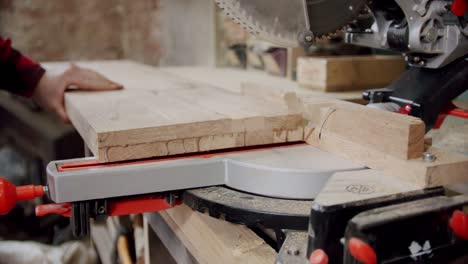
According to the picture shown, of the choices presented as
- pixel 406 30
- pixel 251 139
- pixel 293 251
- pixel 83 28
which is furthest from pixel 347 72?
pixel 83 28

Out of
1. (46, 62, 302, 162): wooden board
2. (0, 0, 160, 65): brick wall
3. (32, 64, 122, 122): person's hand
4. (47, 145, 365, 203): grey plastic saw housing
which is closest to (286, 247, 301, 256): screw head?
(47, 145, 365, 203): grey plastic saw housing

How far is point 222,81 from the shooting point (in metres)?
1.81

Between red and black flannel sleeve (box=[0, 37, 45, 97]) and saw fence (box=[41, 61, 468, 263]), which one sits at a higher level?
red and black flannel sleeve (box=[0, 37, 45, 97])

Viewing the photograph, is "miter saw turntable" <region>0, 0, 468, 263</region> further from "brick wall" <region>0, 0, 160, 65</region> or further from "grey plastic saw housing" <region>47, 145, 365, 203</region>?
"brick wall" <region>0, 0, 160, 65</region>

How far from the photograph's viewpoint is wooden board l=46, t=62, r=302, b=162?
76cm

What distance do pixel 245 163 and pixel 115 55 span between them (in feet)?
9.82

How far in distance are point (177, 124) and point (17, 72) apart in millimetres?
838

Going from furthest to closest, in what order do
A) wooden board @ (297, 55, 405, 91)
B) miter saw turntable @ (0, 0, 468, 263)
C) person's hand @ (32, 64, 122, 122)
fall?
1. wooden board @ (297, 55, 405, 91)
2. person's hand @ (32, 64, 122, 122)
3. miter saw turntable @ (0, 0, 468, 263)

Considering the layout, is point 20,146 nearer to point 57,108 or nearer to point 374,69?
point 57,108

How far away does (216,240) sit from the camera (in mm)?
779

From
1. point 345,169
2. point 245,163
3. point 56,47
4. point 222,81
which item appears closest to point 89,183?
point 245,163

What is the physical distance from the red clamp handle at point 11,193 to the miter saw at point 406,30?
42 cm

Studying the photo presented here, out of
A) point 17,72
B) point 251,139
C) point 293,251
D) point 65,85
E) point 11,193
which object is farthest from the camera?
point 17,72

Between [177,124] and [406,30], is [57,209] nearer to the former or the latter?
[177,124]
